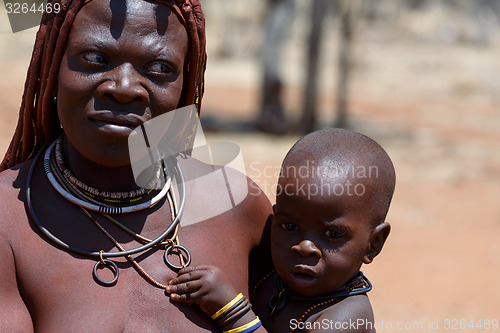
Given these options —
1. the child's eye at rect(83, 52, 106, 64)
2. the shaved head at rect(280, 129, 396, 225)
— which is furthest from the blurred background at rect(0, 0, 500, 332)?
the child's eye at rect(83, 52, 106, 64)

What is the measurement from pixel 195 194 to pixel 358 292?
631 millimetres

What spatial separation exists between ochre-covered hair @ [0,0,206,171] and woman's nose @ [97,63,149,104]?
0.71 feet

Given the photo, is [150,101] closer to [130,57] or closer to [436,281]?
[130,57]

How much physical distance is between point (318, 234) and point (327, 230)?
32 mm

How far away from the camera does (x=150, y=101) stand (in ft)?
7.30

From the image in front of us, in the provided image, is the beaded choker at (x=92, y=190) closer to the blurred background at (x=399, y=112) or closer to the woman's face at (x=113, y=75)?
the woman's face at (x=113, y=75)

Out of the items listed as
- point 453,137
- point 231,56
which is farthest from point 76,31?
point 231,56

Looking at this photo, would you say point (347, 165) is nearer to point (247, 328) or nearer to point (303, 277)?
point (303, 277)

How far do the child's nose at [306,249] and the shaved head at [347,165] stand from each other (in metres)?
0.20

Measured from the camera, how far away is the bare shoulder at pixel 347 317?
238 cm

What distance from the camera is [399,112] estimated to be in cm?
1855

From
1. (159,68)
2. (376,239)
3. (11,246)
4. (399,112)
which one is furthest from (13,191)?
(399,112)

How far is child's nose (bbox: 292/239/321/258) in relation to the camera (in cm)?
239

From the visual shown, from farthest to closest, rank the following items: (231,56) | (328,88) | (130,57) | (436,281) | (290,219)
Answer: (231,56), (328,88), (436,281), (290,219), (130,57)
